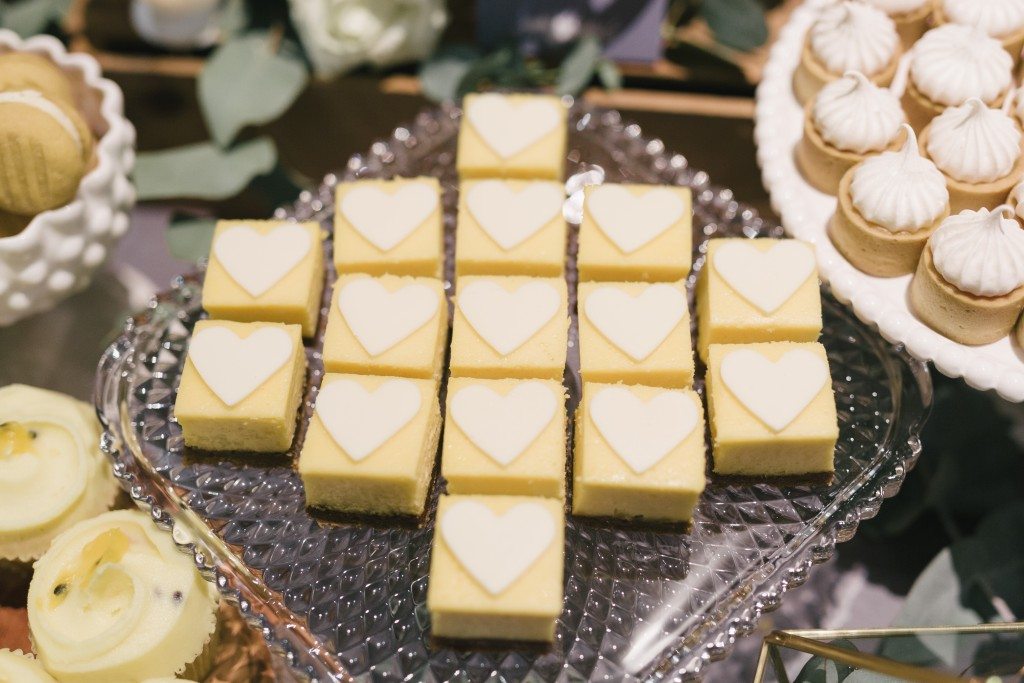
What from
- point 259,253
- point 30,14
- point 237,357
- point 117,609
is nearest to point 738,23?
point 259,253

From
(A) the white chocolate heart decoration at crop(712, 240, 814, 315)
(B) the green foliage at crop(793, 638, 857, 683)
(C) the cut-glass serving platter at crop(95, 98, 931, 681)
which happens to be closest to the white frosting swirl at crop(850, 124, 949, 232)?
(A) the white chocolate heart decoration at crop(712, 240, 814, 315)

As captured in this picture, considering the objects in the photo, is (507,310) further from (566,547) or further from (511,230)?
(566,547)

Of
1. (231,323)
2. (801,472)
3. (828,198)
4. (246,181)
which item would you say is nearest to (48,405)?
(231,323)

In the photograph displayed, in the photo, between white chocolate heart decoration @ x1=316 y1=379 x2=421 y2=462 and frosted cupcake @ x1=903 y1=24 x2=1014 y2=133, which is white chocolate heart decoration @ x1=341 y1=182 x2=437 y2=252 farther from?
frosted cupcake @ x1=903 y1=24 x2=1014 y2=133

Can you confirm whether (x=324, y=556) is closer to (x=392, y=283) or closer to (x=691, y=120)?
(x=392, y=283)

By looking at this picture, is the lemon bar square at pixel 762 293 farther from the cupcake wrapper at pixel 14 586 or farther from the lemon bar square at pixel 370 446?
the cupcake wrapper at pixel 14 586

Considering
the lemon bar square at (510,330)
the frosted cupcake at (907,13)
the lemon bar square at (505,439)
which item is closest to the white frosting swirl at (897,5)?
the frosted cupcake at (907,13)

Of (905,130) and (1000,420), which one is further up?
(905,130)
